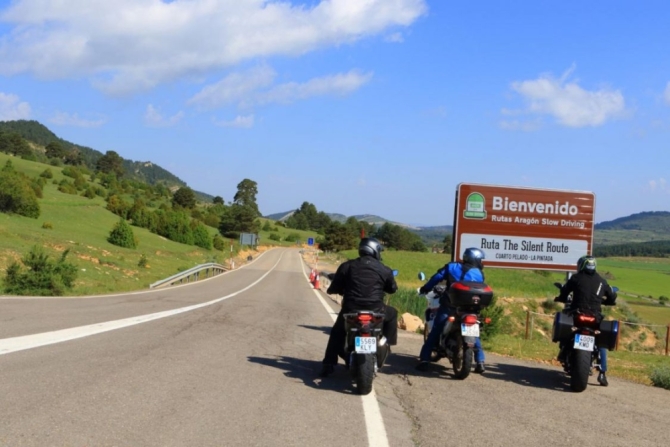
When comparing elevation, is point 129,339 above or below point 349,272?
below

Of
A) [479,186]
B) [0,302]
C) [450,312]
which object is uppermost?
[479,186]

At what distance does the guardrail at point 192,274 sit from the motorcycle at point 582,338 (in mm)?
22438

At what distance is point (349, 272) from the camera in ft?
25.8

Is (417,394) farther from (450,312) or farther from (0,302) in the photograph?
(0,302)

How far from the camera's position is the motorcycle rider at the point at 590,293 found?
8688 mm

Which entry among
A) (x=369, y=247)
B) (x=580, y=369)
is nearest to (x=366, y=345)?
(x=369, y=247)

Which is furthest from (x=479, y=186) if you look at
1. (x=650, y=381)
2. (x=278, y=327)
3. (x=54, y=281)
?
(x=54, y=281)

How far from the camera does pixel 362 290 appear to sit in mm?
7707

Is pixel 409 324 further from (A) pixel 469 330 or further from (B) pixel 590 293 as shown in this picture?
(A) pixel 469 330

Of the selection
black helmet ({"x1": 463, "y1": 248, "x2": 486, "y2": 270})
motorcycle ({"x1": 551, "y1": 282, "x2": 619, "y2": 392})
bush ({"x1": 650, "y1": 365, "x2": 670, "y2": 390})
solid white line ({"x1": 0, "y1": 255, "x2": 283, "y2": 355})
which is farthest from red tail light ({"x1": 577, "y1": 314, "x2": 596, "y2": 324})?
solid white line ({"x1": 0, "y1": 255, "x2": 283, "y2": 355})

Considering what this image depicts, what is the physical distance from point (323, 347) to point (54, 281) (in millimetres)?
12995

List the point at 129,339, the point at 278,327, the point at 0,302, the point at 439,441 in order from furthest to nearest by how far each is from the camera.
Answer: the point at 0,302
the point at 278,327
the point at 129,339
the point at 439,441

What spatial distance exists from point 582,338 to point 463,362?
5.14ft

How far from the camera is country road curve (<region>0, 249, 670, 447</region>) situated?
528 cm
